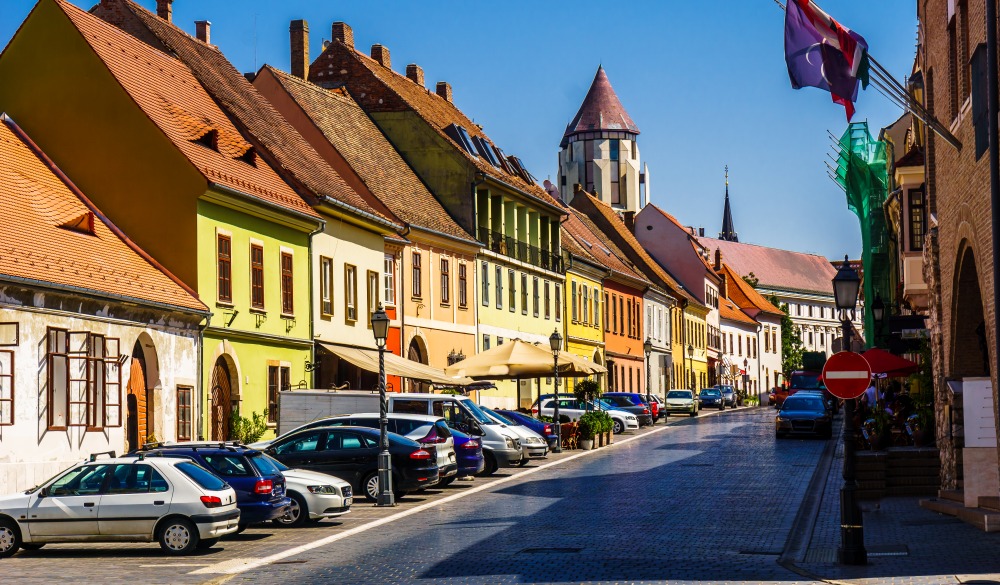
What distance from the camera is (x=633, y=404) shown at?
57.5m

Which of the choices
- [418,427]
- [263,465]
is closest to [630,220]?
[418,427]

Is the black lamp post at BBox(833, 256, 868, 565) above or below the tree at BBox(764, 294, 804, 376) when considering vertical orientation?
below

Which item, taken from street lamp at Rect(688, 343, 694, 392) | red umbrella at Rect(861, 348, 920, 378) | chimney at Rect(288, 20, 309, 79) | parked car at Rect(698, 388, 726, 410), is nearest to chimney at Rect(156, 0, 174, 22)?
chimney at Rect(288, 20, 309, 79)

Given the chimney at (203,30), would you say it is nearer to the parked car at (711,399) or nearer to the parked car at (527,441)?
the parked car at (527,441)

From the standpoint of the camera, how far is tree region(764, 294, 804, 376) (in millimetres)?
133500

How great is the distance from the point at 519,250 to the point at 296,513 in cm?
3649

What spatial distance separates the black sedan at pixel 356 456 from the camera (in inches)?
1035

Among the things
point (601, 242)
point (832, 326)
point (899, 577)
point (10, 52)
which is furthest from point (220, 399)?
point (832, 326)

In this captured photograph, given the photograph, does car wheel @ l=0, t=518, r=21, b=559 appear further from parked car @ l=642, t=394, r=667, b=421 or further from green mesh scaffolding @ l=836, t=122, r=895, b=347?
green mesh scaffolding @ l=836, t=122, r=895, b=347

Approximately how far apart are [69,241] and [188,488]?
1029 cm

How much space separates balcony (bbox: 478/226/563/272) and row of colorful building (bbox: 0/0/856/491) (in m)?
0.13

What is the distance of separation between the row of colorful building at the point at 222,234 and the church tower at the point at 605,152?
6825 centimetres

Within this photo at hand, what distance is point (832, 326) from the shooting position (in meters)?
159

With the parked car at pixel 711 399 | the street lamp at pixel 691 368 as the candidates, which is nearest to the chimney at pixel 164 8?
the parked car at pixel 711 399
